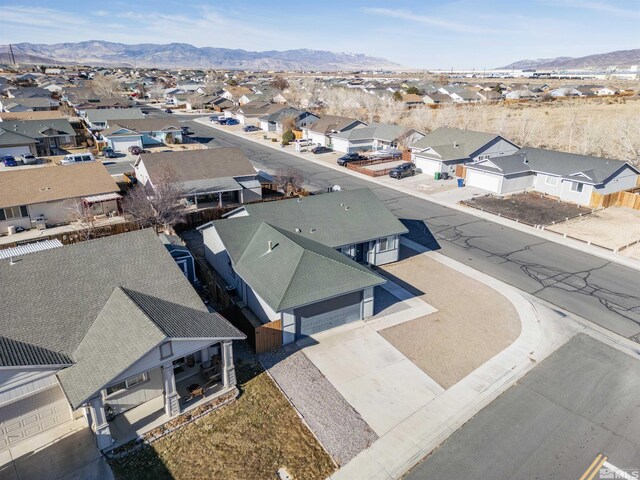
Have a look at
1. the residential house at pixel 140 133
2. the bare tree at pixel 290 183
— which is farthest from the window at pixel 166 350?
the residential house at pixel 140 133

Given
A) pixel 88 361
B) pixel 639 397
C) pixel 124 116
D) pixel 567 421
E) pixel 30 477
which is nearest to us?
pixel 30 477

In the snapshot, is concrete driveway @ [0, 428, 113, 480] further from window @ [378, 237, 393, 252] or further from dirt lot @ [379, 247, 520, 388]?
window @ [378, 237, 393, 252]

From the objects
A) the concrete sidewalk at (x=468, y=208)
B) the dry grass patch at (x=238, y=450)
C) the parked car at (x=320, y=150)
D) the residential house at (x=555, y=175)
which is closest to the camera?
the dry grass patch at (x=238, y=450)

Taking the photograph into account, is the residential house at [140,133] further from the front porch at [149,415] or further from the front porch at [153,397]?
the front porch at [149,415]

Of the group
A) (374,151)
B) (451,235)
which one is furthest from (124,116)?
Result: (451,235)

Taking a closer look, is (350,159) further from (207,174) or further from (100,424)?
(100,424)

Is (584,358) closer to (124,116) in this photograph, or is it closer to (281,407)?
(281,407)

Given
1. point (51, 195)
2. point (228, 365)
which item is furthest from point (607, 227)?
point (51, 195)
